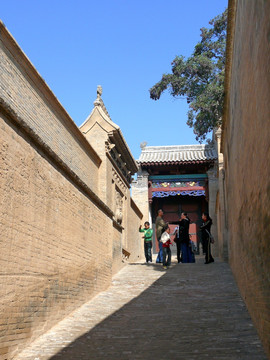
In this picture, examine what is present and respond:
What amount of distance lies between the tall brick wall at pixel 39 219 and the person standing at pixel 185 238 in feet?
8.47

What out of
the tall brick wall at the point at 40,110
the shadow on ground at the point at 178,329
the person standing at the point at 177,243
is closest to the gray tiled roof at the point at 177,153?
the person standing at the point at 177,243

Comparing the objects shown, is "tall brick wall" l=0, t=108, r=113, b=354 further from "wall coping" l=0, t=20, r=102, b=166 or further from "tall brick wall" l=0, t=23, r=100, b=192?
→ "wall coping" l=0, t=20, r=102, b=166

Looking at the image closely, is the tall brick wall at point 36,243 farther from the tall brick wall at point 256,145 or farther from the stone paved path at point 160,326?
the tall brick wall at point 256,145

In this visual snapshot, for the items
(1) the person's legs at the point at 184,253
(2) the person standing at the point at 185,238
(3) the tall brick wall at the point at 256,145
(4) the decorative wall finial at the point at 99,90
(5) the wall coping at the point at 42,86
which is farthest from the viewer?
(4) the decorative wall finial at the point at 99,90

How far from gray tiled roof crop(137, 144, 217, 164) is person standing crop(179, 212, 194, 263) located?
903 cm

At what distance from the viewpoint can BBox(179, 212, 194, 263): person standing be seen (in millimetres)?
14156

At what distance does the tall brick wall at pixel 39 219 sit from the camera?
5.93 m

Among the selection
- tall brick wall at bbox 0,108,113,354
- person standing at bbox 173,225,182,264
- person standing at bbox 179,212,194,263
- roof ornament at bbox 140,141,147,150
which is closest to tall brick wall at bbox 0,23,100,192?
tall brick wall at bbox 0,108,113,354

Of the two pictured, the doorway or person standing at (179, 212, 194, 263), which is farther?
the doorway

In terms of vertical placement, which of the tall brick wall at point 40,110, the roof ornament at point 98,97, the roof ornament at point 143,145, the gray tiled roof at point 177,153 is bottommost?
the tall brick wall at point 40,110

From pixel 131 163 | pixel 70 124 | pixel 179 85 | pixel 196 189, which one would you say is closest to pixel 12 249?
pixel 70 124

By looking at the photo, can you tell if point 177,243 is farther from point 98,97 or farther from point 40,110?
point 40,110

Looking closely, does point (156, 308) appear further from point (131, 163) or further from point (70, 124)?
point (131, 163)

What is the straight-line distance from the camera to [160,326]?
24.9ft
